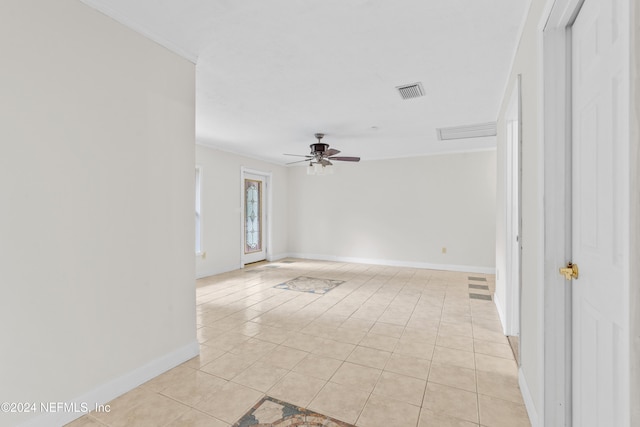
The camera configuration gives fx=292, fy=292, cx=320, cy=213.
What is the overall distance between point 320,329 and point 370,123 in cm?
282

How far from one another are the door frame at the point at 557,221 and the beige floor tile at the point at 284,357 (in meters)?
1.62

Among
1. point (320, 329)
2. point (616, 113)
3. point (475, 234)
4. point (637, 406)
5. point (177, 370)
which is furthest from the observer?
point (475, 234)

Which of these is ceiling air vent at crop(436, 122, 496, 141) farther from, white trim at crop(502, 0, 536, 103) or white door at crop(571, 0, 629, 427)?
white door at crop(571, 0, 629, 427)

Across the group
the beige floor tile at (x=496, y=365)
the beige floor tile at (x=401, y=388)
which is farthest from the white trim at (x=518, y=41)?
the beige floor tile at (x=401, y=388)

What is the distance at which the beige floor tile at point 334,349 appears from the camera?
2.47 metres

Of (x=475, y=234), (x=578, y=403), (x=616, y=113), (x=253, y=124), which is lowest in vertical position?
(x=578, y=403)

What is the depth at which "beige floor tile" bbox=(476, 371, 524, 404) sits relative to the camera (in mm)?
1914

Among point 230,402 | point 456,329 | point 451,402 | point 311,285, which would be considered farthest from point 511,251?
point 311,285

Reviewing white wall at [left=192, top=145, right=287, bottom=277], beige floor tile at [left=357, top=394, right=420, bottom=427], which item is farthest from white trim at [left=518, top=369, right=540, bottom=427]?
white wall at [left=192, top=145, right=287, bottom=277]

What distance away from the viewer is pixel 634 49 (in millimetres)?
634

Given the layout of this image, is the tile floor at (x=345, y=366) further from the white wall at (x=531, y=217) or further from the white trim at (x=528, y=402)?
the white wall at (x=531, y=217)

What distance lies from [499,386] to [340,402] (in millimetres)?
1125

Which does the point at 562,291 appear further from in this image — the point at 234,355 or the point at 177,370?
the point at 177,370

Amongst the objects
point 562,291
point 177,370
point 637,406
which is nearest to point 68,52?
point 177,370
